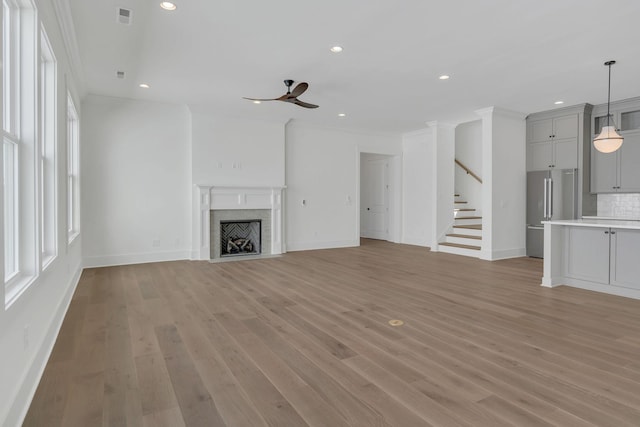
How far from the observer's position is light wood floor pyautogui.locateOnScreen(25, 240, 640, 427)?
1.99 metres

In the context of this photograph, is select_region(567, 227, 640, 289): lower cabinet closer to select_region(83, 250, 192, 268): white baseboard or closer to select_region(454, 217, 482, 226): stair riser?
select_region(454, 217, 482, 226): stair riser

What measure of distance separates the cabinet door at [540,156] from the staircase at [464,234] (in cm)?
173

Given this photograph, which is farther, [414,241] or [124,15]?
[414,241]

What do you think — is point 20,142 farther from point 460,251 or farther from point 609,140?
point 460,251

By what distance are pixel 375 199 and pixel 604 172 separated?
519cm

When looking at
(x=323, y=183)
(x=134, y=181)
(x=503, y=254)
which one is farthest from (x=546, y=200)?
(x=134, y=181)

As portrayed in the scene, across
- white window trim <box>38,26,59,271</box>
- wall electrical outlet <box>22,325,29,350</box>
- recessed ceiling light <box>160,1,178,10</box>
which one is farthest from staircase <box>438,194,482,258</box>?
wall electrical outlet <box>22,325,29,350</box>

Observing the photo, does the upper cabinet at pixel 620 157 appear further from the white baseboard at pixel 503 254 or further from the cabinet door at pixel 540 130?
the white baseboard at pixel 503 254

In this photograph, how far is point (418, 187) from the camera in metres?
9.05

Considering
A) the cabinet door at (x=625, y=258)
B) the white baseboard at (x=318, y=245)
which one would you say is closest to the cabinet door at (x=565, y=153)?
the cabinet door at (x=625, y=258)

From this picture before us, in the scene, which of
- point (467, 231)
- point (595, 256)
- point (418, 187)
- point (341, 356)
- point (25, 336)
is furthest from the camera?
point (418, 187)

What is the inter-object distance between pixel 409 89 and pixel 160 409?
528 centimetres

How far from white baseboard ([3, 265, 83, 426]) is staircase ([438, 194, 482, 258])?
6.89 m

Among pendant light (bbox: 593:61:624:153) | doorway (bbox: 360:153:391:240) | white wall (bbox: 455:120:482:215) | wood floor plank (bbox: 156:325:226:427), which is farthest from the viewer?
doorway (bbox: 360:153:391:240)
